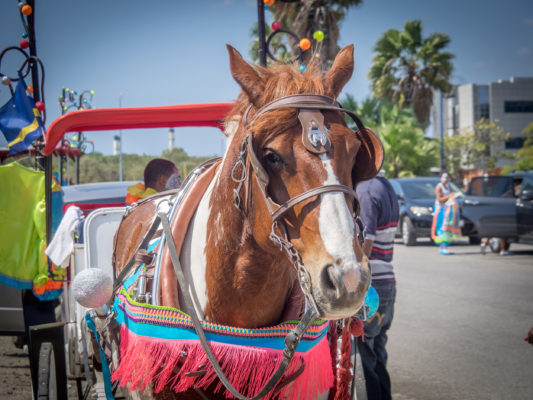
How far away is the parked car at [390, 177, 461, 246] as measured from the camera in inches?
564

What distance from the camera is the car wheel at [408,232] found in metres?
14.5

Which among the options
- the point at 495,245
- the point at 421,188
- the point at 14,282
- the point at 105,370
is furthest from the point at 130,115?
the point at 421,188

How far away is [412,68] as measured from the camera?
29250 millimetres

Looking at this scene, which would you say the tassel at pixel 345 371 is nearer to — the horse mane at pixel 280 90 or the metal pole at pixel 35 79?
the horse mane at pixel 280 90

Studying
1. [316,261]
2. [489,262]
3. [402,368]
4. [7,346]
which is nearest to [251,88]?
[316,261]

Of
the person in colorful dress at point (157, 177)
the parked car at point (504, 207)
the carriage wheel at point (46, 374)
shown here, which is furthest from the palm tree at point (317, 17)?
the carriage wheel at point (46, 374)

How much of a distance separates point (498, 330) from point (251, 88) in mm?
5507

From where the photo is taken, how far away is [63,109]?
19.4 ft

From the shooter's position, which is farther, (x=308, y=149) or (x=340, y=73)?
(x=340, y=73)

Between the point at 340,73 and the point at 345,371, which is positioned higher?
the point at 340,73

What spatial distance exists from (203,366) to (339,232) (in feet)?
2.77

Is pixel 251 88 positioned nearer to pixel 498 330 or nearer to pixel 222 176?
pixel 222 176

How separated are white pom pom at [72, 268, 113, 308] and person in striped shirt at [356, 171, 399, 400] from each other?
2.13 meters

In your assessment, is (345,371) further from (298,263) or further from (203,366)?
(298,263)
